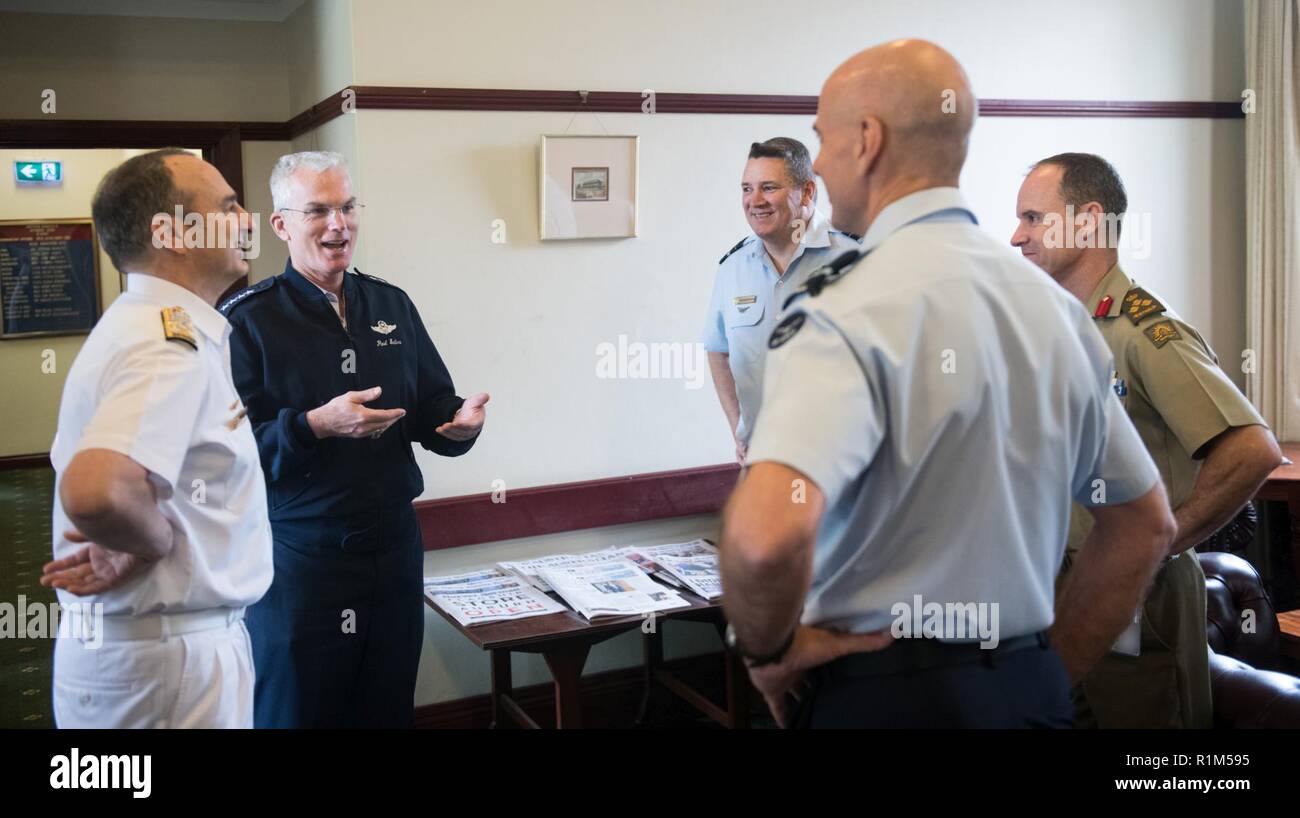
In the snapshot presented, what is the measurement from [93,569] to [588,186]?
2317mm

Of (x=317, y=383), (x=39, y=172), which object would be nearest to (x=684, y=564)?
(x=317, y=383)

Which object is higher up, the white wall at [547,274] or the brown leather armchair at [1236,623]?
the white wall at [547,274]

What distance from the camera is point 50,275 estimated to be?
7898 mm

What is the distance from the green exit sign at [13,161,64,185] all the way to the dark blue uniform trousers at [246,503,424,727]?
637 centimetres

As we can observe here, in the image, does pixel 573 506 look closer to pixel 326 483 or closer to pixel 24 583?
pixel 326 483

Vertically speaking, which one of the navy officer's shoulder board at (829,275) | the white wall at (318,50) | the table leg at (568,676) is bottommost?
the table leg at (568,676)

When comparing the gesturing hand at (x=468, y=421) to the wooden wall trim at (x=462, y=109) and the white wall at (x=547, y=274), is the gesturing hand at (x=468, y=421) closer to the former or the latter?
the white wall at (x=547, y=274)

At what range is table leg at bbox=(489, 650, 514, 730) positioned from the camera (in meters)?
3.70

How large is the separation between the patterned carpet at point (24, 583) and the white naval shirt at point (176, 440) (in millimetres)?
2349

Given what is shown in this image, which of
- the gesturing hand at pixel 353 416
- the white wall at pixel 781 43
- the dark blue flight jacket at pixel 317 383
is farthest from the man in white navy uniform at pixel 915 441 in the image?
the white wall at pixel 781 43

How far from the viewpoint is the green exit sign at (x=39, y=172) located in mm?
7824
